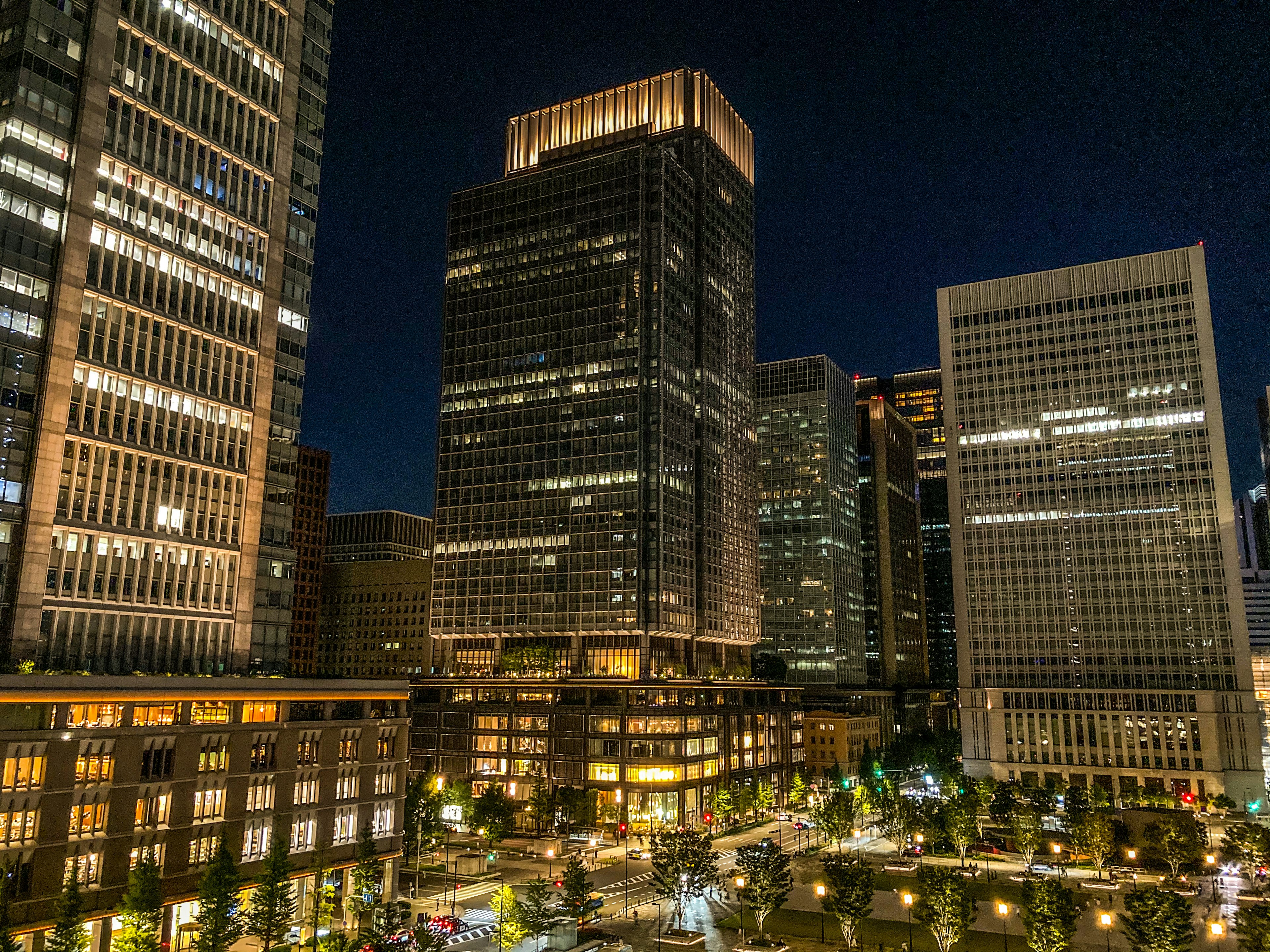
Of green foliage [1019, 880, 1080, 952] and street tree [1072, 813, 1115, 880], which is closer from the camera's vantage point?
green foliage [1019, 880, 1080, 952]

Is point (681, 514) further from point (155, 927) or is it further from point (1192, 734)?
point (155, 927)

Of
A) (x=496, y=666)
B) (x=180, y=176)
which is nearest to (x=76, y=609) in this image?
(x=180, y=176)

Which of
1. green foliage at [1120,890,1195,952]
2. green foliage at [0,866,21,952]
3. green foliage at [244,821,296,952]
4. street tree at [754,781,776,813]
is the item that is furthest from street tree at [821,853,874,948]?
street tree at [754,781,776,813]

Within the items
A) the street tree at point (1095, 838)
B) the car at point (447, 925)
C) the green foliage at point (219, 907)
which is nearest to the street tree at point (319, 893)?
the green foliage at point (219, 907)

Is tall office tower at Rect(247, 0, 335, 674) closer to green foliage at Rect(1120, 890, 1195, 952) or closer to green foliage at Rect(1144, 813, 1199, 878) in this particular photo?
green foliage at Rect(1120, 890, 1195, 952)

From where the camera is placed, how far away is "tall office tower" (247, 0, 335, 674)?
118m

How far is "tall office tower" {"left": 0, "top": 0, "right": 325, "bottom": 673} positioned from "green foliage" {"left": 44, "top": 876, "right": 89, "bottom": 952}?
31.6m

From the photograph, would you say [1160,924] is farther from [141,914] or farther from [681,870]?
[141,914]

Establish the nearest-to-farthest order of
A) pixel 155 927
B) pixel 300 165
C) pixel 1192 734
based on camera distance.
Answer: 1. pixel 155 927
2. pixel 300 165
3. pixel 1192 734

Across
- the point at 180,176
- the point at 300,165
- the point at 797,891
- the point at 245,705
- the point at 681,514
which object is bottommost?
the point at 797,891

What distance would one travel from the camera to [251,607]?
4505 inches

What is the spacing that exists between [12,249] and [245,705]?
159ft

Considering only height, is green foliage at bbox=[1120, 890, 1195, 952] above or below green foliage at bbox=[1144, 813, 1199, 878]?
above

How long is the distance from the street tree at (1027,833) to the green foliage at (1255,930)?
50157mm
